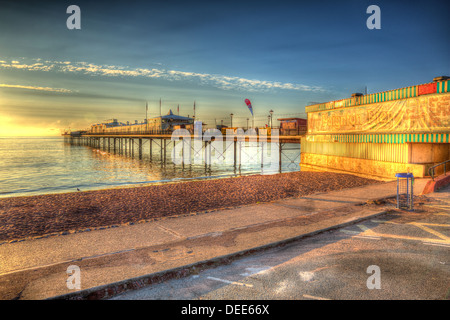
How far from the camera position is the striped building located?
1560cm

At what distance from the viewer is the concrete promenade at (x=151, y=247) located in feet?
16.1

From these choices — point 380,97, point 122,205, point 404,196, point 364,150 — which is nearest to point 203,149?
point 364,150

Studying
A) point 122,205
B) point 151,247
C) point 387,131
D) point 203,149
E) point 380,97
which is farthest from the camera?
point 203,149

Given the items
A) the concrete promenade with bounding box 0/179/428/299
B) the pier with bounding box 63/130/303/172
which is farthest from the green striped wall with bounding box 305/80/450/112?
the concrete promenade with bounding box 0/179/428/299

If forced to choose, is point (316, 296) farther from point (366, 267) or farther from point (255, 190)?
point (255, 190)

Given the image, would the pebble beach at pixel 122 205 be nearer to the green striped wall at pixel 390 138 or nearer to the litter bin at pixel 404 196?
the green striped wall at pixel 390 138

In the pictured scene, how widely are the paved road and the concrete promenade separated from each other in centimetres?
33

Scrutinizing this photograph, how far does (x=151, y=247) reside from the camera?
262 inches

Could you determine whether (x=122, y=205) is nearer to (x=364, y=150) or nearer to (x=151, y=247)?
(x=151, y=247)

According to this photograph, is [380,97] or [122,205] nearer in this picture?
[122,205]

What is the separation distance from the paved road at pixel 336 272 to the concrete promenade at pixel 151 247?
33 cm

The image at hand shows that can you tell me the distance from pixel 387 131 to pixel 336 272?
1613 centimetres

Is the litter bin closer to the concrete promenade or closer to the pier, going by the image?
the concrete promenade
